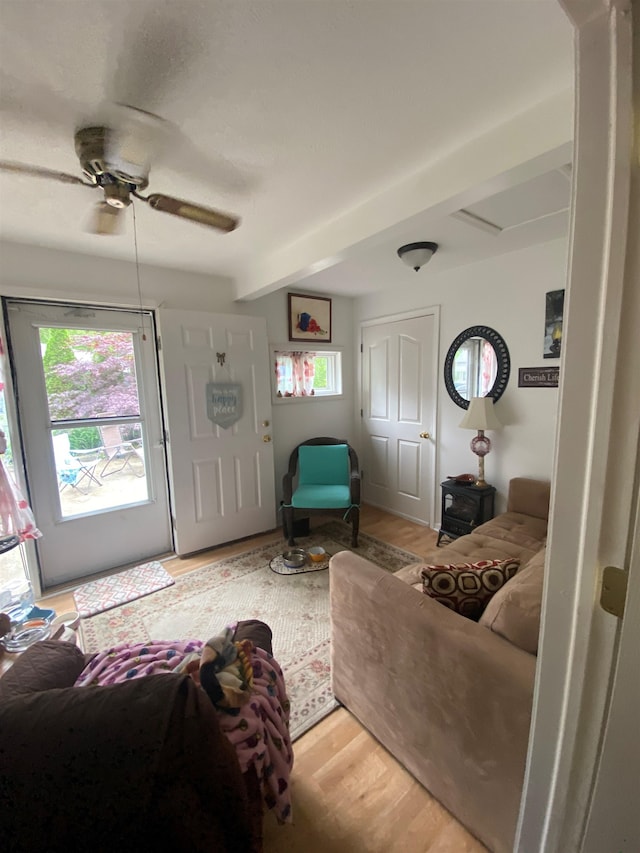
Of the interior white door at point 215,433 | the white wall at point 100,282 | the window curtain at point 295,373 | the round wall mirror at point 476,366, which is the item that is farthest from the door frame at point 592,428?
the window curtain at point 295,373

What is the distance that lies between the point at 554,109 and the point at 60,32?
4.76ft

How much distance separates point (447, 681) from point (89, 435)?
2.74 m

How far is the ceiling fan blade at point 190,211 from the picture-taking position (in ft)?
4.47

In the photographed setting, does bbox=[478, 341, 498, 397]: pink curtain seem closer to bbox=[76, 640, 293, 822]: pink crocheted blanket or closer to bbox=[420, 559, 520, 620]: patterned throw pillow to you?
bbox=[420, 559, 520, 620]: patterned throw pillow

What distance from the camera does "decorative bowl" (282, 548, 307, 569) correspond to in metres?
2.72

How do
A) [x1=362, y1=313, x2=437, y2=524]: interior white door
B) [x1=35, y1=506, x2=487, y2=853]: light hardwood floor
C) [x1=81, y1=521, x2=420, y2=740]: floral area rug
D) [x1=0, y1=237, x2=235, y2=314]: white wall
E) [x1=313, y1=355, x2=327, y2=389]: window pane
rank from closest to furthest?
[x1=35, y1=506, x2=487, y2=853]: light hardwood floor, [x1=81, y1=521, x2=420, y2=740]: floral area rug, [x1=0, y1=237, x2=235, y2=314]: white wall, [x1=362, y1=313, x2=437, y2=524]: interior white door, [x1=313, y1=355, x2=327, y2=389]: window pane

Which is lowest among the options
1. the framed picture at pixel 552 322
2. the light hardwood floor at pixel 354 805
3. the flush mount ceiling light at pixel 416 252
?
the light hardwood floor at pixel 354 805

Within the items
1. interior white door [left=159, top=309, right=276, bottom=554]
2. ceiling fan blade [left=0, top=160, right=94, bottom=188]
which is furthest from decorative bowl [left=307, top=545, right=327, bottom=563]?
ceiling fan blade [left=0, top=160, right=94, bottom=188]

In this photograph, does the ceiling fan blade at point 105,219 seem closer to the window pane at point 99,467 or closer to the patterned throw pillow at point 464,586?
the window pane at point 99,467

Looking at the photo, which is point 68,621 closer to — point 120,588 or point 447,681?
point 120,588

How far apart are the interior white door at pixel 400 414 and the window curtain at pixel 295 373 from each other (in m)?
0.63

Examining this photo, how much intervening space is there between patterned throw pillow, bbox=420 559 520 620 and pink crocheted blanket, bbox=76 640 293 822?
62cm

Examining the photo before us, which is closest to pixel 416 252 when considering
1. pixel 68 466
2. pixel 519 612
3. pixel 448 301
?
pixel 448 301

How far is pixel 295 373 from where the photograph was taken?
3695 mm
